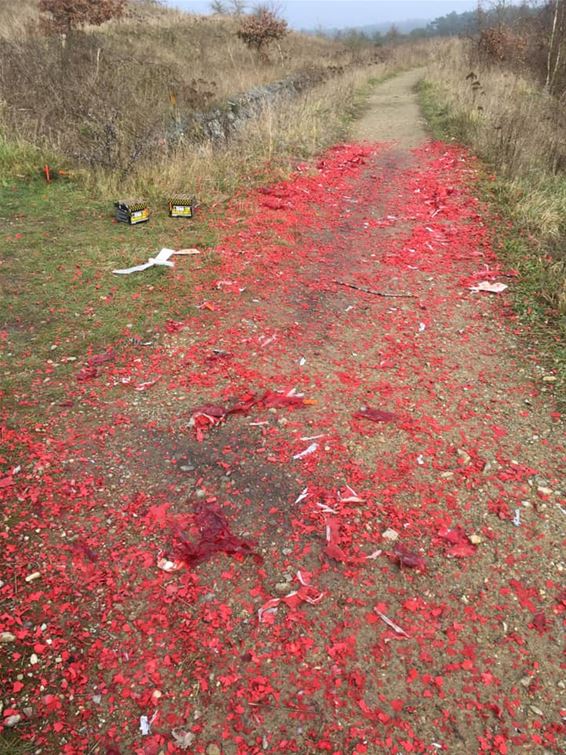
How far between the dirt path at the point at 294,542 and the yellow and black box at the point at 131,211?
7.33 feet

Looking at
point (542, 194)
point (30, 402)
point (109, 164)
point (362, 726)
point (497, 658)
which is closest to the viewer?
point (362, 726)

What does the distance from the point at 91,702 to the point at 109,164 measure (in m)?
7.20

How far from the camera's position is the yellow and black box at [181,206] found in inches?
263

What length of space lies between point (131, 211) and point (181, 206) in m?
0.68

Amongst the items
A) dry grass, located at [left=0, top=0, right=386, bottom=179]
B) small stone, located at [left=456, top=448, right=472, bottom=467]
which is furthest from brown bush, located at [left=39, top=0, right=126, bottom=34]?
small stone, located at [left=456, top=448, right=472, bottom=467]

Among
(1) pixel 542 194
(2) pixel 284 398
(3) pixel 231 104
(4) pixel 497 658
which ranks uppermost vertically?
(3) pixel 231 104

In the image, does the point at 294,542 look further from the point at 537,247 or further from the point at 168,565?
the point at 537,247

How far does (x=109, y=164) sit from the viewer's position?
7477 mm

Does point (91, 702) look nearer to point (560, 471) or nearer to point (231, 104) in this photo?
point (560, 471)

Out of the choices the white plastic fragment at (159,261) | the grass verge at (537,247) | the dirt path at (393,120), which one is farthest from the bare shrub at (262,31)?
the white plastic fragment at (159,261)

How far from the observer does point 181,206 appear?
22.1 ft

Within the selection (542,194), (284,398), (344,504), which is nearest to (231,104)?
(542,194)

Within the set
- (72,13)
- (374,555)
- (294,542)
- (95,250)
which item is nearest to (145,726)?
(294,542)

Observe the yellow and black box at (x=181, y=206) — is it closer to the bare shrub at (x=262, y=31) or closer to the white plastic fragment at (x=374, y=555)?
the white plastic fragment at (x=374, y=555)
